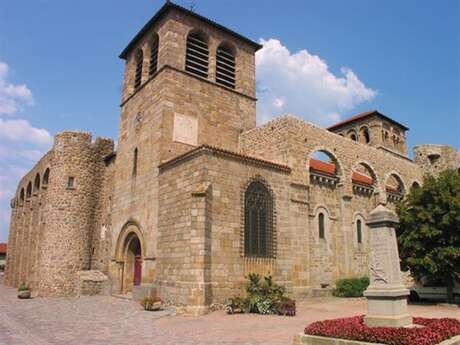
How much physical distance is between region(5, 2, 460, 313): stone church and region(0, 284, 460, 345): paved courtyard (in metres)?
1.49

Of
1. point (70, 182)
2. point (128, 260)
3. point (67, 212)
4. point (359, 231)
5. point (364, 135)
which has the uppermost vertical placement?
point (364, 135)

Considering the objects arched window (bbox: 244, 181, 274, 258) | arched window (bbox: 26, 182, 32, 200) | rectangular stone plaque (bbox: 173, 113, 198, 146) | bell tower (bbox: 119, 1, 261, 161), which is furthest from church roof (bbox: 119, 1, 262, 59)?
arched window (bbox: 26, 182, 32, 200)

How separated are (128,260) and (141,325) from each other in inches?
331

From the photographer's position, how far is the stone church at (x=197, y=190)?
14547 mm

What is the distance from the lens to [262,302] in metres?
13.4

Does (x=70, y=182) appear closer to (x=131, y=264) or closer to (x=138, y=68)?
(x=131, y=264)

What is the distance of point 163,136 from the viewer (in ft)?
57.6

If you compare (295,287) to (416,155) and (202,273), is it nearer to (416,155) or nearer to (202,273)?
(202,273)

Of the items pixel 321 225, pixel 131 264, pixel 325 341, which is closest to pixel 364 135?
pixel 321 225

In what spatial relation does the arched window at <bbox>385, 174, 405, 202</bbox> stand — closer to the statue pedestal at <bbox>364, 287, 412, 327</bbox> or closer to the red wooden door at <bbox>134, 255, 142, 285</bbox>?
the red wooden door at <bbox>134, 255, 142, 285</bbox>

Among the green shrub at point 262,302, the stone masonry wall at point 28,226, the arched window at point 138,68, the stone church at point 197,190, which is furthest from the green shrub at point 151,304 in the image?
the arched window at point 138,68

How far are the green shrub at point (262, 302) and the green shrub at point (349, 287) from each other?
16.3 ft

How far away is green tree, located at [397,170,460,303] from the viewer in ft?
51.8

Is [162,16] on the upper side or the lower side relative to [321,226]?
upper
